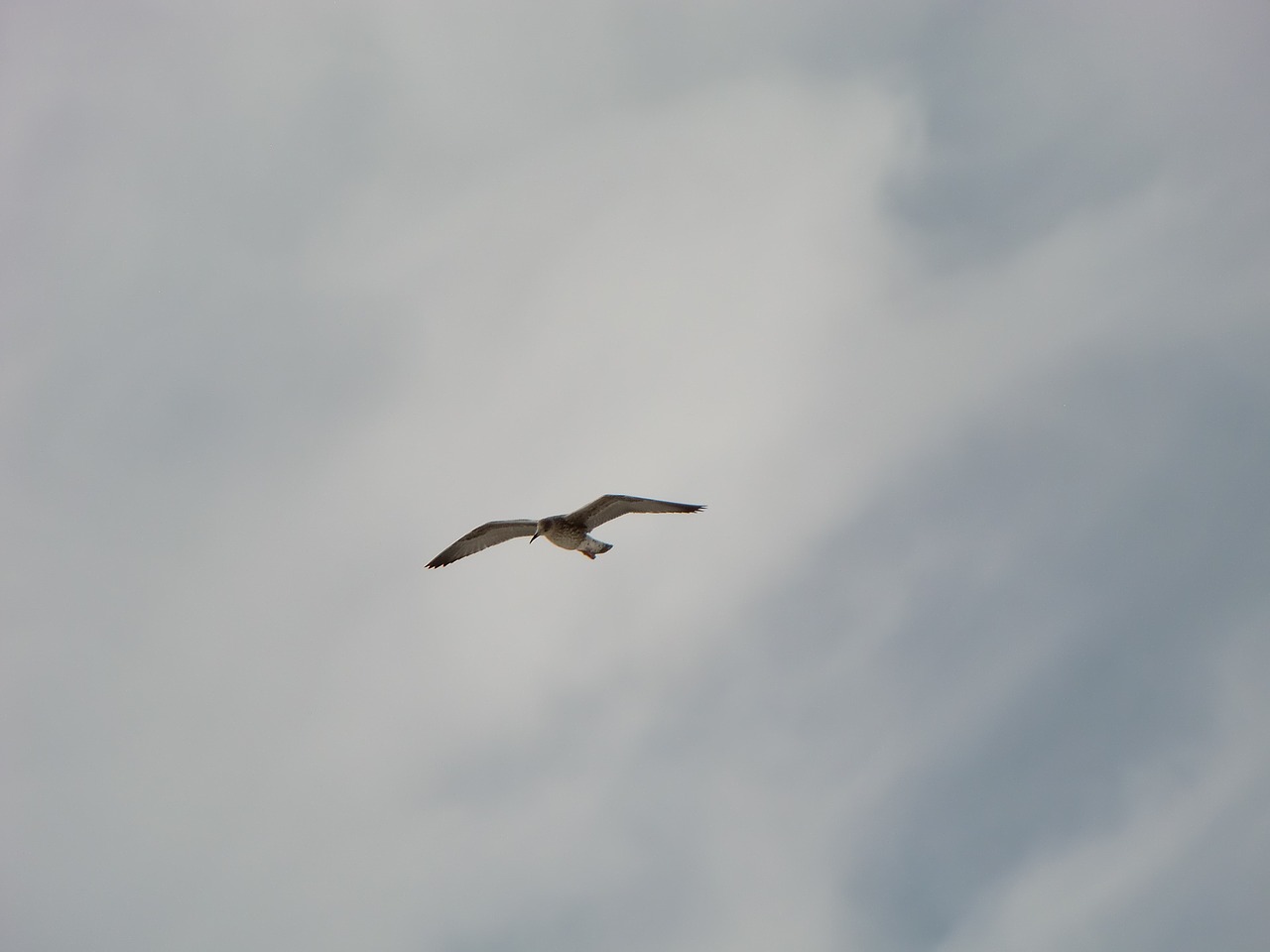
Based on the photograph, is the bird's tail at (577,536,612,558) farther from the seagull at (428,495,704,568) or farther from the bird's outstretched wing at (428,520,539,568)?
the bird's outstretched wing at (428,520,539,568)

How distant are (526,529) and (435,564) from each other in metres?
2.93

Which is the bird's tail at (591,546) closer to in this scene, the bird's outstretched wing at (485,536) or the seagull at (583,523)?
the seagull at (583,523)

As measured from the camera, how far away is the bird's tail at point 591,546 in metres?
37.1

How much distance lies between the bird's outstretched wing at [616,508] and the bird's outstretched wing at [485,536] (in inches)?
70.8

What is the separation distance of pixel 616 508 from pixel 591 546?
1298 millimetres

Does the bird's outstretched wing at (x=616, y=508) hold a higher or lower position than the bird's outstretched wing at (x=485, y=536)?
lower

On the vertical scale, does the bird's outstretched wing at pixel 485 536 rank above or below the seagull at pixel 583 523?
above

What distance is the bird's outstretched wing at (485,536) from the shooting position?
38.2 metres

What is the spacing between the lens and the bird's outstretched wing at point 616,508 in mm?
36562

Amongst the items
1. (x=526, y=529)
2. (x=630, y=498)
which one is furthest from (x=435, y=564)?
(x=630, y=498)

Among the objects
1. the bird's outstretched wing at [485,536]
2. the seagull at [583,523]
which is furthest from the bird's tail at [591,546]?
the bird's outstretched wing at [485,536]

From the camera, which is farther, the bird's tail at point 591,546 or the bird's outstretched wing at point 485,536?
the bird's outstretched wing at point 485,536

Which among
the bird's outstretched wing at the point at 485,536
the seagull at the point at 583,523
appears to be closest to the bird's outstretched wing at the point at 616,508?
the seagull at the point at 583,523

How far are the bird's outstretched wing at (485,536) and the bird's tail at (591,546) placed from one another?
1.75m
